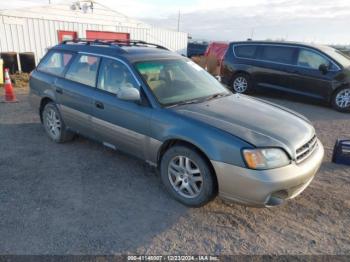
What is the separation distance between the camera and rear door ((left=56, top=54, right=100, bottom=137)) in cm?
399

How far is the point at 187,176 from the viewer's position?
3.08 meters

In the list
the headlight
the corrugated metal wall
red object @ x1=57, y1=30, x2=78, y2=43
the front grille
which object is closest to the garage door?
the corrugated metal wall

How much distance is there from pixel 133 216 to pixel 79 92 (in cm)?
204

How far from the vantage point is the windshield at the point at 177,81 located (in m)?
3.46

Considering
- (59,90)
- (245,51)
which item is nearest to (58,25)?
(245,51)

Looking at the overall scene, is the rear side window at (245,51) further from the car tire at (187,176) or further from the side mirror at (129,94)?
the car tire at (187,176)

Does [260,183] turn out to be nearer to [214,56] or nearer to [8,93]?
[8,93]

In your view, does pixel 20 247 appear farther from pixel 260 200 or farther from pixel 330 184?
pixel 330 184

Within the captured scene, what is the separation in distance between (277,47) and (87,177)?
23.6 feet

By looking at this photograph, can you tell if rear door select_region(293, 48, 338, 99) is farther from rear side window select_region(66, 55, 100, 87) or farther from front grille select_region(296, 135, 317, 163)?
rear side window select_region(66, 55, 100, 87)

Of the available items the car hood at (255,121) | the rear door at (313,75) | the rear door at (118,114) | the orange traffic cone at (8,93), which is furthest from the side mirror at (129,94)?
the rear door at (313,75)

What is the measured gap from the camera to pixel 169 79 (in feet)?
12.1

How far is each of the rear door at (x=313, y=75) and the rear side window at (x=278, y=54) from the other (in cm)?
25

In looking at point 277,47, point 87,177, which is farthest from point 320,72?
point 87,177
